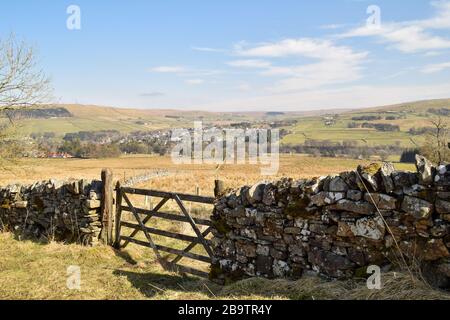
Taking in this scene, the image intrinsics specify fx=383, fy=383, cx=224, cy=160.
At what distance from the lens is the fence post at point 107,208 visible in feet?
32.7

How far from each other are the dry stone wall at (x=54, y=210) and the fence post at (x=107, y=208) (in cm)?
19

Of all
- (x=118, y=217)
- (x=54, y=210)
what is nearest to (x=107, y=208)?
(x=118, y=217)

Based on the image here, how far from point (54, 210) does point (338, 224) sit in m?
8.45

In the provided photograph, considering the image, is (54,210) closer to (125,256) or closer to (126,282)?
(125,256)

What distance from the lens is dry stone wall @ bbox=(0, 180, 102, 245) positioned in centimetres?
1011

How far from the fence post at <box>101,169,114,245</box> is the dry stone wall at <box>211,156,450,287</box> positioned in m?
3.84

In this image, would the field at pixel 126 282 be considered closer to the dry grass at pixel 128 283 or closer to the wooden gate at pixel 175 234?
the dry grass at pixel 128 283

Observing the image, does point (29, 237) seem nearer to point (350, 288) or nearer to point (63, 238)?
point (63, 238)

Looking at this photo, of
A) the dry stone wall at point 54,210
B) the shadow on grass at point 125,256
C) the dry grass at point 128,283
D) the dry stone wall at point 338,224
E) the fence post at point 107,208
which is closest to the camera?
the dry stone wall at point 338,224

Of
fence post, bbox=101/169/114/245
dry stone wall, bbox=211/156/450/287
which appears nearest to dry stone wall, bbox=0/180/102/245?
fence post, bbox=101/169/114/245

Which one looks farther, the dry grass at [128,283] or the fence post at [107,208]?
the fence post at [107,208]

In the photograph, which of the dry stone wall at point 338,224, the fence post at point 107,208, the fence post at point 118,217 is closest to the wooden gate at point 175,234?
the fence post at point 118,217
